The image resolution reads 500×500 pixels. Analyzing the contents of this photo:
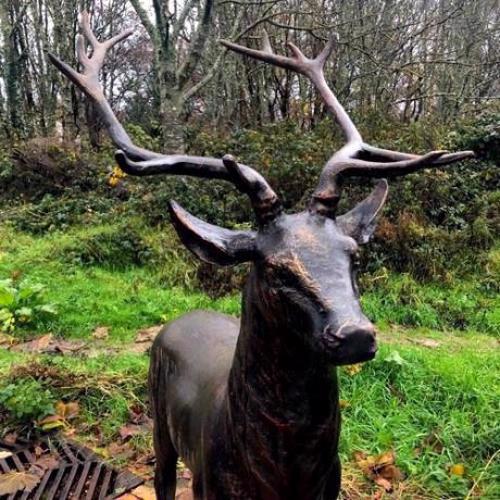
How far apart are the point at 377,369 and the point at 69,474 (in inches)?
92.3

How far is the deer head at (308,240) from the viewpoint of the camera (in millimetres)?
1489

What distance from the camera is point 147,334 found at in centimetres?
563

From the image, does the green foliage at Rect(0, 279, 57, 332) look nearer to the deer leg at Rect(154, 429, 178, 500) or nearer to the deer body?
the deer leg at Rect(154, 429, 178, 500)

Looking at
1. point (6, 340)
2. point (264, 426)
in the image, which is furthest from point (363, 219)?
point (6, 340)

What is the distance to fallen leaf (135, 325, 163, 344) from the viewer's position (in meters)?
5.48

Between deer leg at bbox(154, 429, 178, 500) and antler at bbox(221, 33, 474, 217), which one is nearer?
antler at bbox(221, 33, 474, 217)

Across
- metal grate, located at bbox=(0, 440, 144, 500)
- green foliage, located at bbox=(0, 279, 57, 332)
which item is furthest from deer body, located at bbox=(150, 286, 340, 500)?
green foliage, located at bbox=(0, 279, 57, 332)

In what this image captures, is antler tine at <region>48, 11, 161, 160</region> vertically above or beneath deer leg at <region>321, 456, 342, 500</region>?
above

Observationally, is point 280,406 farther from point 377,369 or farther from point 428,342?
point 428,342

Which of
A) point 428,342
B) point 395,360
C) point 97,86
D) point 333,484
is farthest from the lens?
point 428,342

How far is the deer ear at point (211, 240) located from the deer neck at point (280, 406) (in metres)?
0.09

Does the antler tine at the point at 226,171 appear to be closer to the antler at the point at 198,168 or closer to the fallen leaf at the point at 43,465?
the antler at the point at 198,168

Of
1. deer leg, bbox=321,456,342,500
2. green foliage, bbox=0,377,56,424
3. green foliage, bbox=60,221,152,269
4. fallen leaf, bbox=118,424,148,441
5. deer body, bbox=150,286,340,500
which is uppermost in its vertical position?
deer body, bbox=150,286,340,500

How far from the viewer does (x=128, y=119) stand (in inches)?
829
